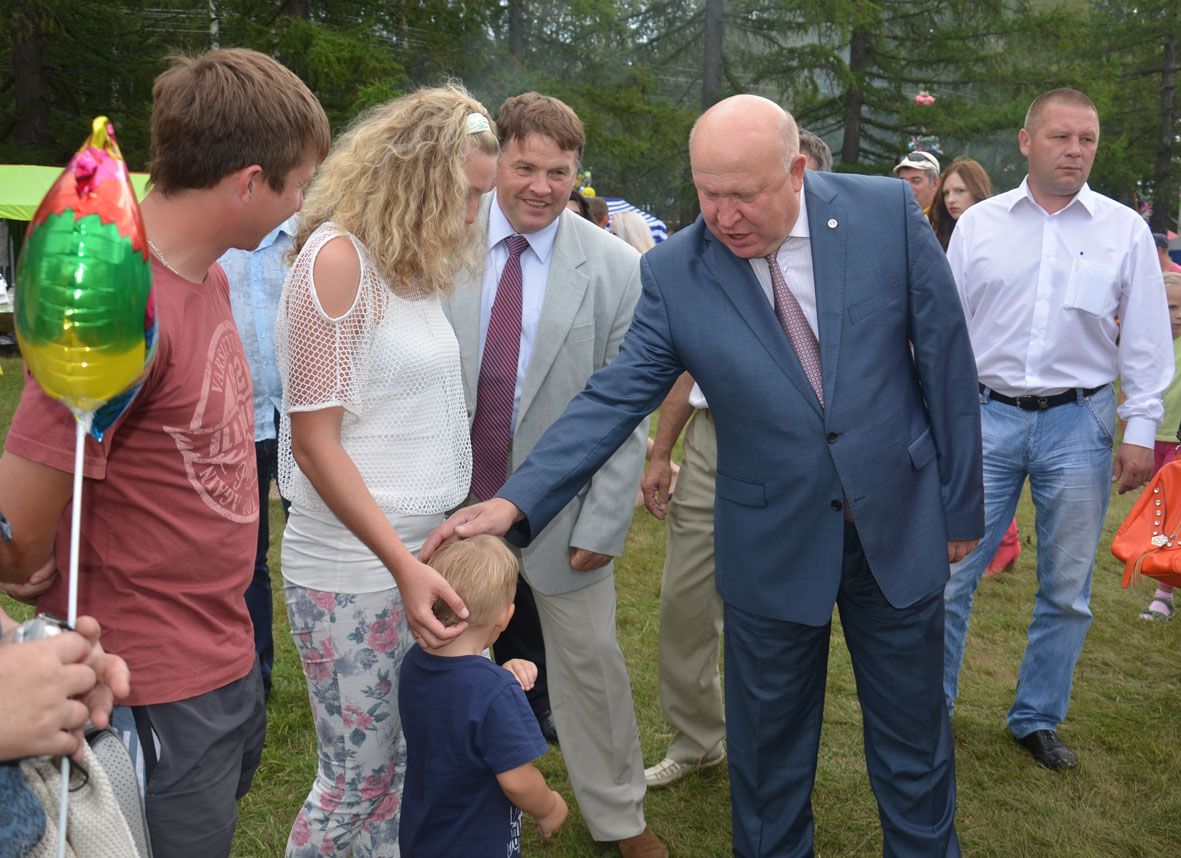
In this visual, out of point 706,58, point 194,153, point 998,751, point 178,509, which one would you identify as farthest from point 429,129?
point 706,58

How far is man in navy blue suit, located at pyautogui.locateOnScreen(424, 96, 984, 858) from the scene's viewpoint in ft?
8.75

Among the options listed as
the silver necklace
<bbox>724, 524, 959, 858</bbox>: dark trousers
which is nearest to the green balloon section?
the silver necklace

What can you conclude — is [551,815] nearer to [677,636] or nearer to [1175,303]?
[677,636]

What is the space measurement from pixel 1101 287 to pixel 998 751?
171 cm

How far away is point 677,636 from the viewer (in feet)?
12.9

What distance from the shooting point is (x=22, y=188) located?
1678 centimetres

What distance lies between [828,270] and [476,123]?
0.88 m

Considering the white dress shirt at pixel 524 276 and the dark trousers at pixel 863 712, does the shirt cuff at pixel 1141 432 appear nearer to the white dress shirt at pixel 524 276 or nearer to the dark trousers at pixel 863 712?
the dark trousers at pixel 863 712

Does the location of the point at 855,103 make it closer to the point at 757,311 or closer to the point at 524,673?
the point at 757,311

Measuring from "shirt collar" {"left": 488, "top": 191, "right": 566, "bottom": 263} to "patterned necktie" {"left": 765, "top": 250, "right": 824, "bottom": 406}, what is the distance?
0.81m

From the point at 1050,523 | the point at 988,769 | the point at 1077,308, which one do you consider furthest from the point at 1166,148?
the point at 988,769

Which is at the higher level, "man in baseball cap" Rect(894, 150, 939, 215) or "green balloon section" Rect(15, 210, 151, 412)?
"green balloon section" Rect(15, 210, 151, 412)

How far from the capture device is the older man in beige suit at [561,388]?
10.5ft

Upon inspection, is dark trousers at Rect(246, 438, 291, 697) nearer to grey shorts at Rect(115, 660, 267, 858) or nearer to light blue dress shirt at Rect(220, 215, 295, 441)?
light blue dress shirt at Rect(220, 215, 295, 441)
